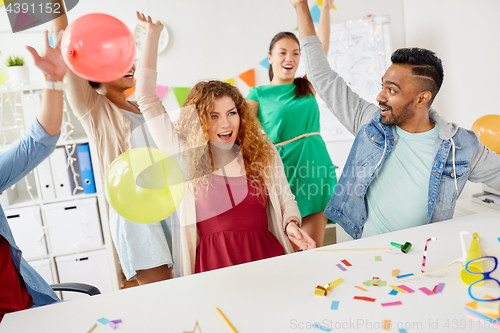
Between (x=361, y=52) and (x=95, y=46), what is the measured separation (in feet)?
8.21

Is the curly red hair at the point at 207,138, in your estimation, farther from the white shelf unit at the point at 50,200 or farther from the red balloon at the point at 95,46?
the white shelf unit at the point at 50,200

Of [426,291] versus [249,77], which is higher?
[249,77]

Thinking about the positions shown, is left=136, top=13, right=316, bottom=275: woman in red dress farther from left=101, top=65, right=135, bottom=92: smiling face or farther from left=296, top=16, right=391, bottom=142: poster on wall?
left=296, top=16, right=391, bottom=142: poster on wall

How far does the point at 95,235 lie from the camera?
7.71 ft

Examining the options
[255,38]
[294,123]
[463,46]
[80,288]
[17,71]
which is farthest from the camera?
[255,38]

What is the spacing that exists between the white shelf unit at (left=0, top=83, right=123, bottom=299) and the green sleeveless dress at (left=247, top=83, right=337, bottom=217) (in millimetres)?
1086

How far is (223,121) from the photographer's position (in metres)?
1.49

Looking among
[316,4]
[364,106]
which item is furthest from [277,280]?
[316,4]

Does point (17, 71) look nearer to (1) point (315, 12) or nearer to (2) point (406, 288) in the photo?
(1) point (315, 12)

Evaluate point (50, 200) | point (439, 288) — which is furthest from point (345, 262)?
point (50, 200)

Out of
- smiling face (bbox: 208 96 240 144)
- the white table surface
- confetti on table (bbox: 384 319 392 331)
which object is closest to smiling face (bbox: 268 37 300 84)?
smiling face (bbox: 208 96 240 144)

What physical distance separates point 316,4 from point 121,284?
2551 mm

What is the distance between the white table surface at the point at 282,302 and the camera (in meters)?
0.80

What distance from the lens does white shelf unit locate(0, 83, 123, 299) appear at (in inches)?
87.0
